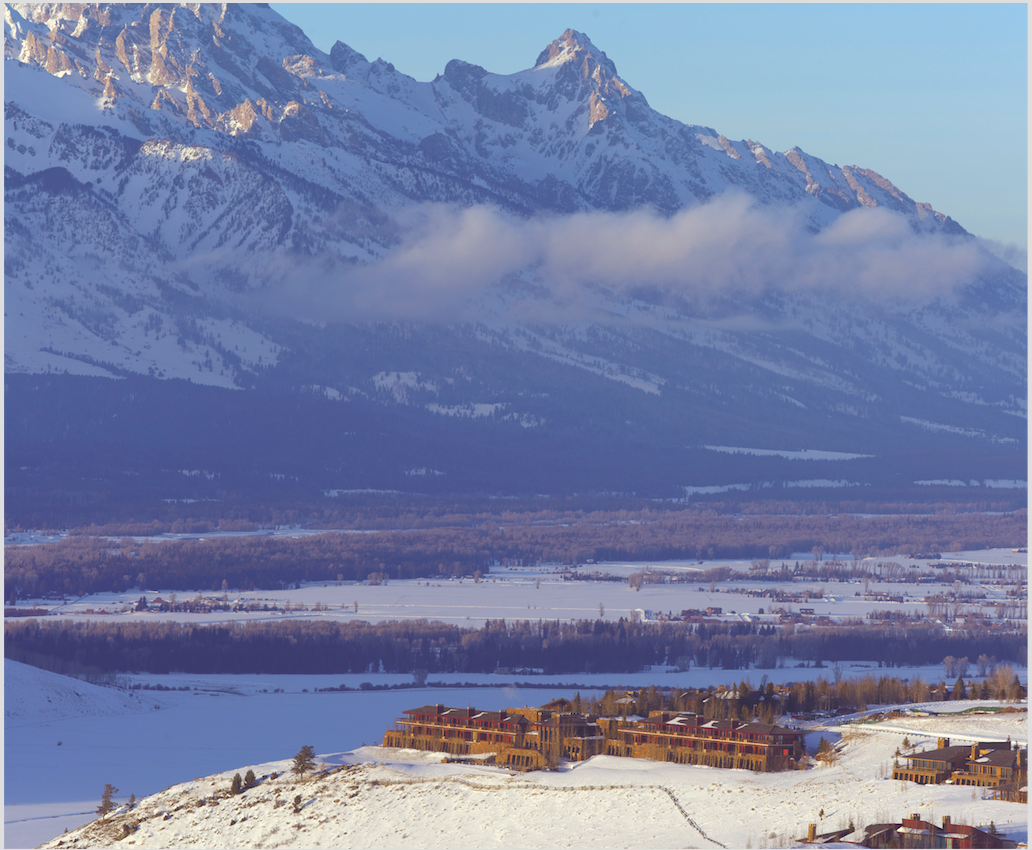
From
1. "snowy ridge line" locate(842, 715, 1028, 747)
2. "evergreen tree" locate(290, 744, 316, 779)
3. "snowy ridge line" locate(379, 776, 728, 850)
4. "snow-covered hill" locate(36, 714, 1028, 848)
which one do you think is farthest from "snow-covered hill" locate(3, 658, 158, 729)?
"snowy ridge line" locate(842, 715, 1028, 747)

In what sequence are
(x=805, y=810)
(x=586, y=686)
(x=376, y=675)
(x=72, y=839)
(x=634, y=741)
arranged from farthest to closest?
(x=376, y=675) → (x=586, y=686) → (x=634, y=741) → (x=72, y=839) → (x=805, y=810)

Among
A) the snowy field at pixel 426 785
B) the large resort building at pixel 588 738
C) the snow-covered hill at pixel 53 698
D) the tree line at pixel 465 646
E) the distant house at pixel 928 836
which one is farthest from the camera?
the tree line at pixel 465 646

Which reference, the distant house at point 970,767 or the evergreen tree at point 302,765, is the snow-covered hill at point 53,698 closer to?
the evergreen tree at point 302,765

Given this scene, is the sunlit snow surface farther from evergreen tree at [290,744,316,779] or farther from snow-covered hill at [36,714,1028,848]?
evergreen tree at [290,744,316,779]

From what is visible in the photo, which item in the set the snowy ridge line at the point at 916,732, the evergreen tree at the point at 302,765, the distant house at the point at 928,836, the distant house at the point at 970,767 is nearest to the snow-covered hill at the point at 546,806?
the snowy ridge line at the point at 916,732

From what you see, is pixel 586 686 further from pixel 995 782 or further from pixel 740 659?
pixel 995 782

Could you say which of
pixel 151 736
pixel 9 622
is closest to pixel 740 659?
pixel 151 736
